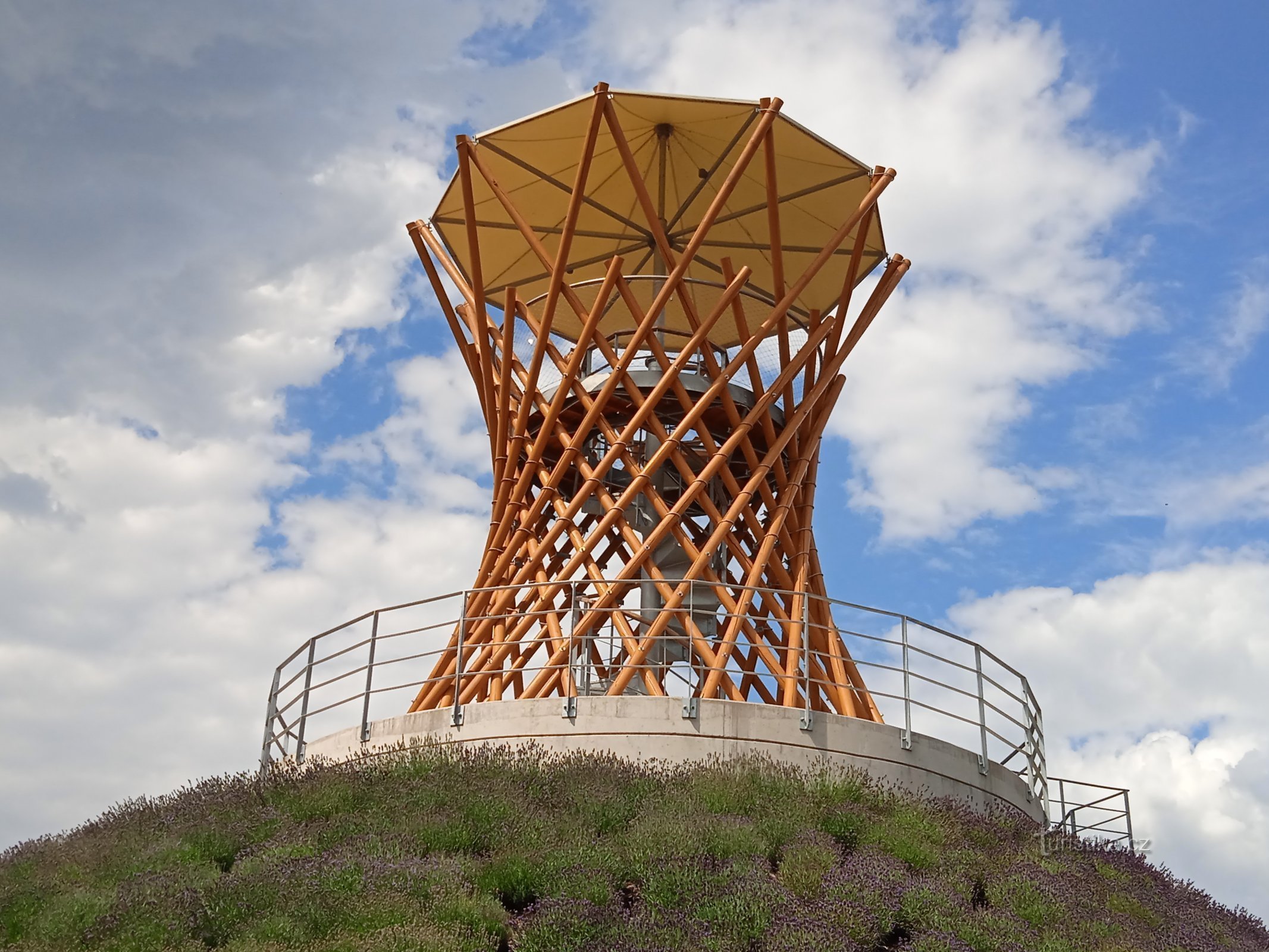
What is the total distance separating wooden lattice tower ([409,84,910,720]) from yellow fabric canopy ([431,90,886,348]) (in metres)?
0.04

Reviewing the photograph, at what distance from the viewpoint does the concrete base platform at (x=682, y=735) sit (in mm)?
14148

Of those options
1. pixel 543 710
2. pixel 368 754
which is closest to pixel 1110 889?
pixel 543 710

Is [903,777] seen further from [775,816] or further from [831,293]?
[831,293]

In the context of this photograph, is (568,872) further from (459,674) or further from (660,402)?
(660,402)

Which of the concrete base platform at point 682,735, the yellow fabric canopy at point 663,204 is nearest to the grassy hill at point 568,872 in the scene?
the concrete base platform at point 682,735

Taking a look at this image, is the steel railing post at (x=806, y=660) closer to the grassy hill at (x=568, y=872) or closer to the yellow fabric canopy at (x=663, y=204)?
the grassy hill at (x=568, y=872)

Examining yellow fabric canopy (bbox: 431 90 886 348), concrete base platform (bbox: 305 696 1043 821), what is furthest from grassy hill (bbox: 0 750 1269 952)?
yellow fabric canopy (bbox: 431 90 886 348)

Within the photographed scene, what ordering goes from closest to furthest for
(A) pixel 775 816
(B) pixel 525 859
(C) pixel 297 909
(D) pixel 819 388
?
1. (C) pixel 297 909
2. (B) pixel 525 859
3. (A) pixel 775 816
4. (D) pixel 819 388

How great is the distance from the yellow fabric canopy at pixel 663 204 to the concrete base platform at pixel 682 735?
5.31 meters

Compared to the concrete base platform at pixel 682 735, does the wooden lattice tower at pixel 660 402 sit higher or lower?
higher

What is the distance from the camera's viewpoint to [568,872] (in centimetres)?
1104

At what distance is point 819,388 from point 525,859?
28.0 feet

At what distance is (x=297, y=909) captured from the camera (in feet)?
34.0

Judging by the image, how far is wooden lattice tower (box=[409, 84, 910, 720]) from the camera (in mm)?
16359
